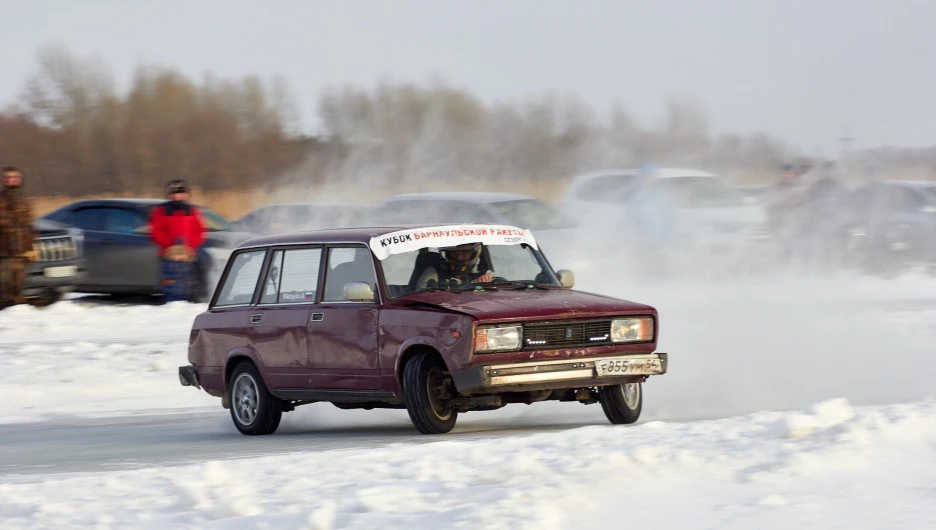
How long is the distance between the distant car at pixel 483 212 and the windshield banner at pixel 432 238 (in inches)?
418

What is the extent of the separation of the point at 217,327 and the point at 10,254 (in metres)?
8.40

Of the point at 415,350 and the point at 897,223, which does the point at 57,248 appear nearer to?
the point at 415,350

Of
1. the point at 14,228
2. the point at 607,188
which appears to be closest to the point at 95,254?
the point at 14,228

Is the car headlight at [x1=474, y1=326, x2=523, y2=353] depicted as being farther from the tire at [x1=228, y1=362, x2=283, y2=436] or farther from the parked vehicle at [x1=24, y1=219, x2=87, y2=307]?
the parked vehicle at [x1=24, y1=219, x2=87, y2=307]

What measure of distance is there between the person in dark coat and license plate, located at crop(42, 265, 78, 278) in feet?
2.78

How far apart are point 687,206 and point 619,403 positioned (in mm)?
14647

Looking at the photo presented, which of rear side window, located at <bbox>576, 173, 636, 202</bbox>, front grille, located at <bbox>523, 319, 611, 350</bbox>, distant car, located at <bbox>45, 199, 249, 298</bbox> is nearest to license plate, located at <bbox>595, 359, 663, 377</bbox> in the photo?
front grille, located at <bbox>523, 319, 611, 350</bbox>

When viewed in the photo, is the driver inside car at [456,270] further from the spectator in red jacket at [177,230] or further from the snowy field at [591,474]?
the spectator in red jacket at [177,230]

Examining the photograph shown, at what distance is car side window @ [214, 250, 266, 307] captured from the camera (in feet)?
36.0

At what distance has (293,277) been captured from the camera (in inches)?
417

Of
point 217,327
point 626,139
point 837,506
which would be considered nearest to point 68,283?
point 217,327

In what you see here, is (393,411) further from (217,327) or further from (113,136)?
(113,136)

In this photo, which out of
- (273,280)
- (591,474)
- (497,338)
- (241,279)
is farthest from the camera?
(241,279)

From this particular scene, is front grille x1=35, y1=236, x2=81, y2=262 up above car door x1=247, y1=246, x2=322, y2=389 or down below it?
above
